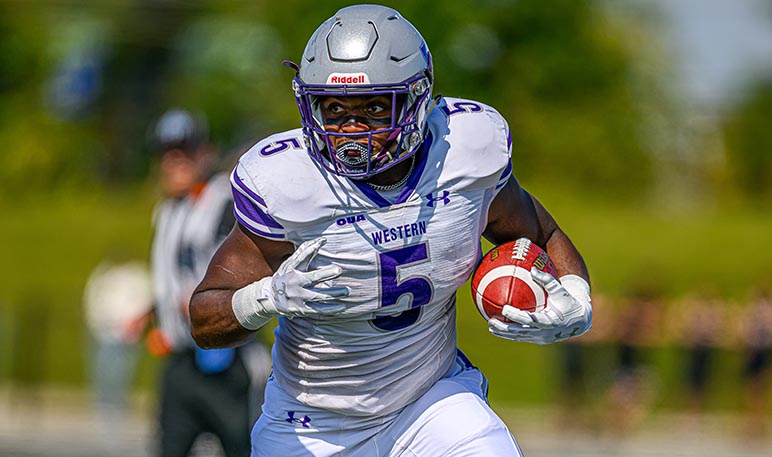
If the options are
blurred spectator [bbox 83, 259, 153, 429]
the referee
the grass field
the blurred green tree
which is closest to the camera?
the referee

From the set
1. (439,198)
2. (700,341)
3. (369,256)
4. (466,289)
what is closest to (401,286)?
(369,256)

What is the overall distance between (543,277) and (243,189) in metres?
0.88

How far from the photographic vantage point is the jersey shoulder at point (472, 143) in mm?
3717

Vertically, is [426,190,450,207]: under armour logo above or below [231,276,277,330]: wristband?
above

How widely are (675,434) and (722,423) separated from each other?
2.17 feet

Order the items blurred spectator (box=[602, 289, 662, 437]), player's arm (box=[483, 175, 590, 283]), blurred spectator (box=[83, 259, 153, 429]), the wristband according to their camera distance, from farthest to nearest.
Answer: blurred spectator (box=[602, 289, 662, 437]) < blurred spectator (box=[83, 259, 153, 429]) < player's arm (box=[483, 175, 590, 283]) < the wristband

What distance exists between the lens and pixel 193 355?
20.3ft

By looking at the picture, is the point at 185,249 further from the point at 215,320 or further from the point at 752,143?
the point at 752,143

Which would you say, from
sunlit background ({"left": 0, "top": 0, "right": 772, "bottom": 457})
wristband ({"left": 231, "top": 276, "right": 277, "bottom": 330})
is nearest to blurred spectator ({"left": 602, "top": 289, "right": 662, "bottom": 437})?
sunlit background ({"left": 0, "top": 0, "right": 772, "bottom": 457})

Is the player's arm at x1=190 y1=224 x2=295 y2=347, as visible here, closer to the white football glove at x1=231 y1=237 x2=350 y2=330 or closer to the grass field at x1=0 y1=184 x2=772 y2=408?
the white football glove at x1=231 y1=237 x2=350 y2=330

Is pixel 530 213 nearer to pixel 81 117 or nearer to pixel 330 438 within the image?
pixel 330 438

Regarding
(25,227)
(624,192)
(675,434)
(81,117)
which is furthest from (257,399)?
(81,117)

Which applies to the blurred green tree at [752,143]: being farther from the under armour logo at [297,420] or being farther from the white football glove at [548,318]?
the under armour logo at [297,420]

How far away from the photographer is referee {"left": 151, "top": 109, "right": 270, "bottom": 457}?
6113mm
